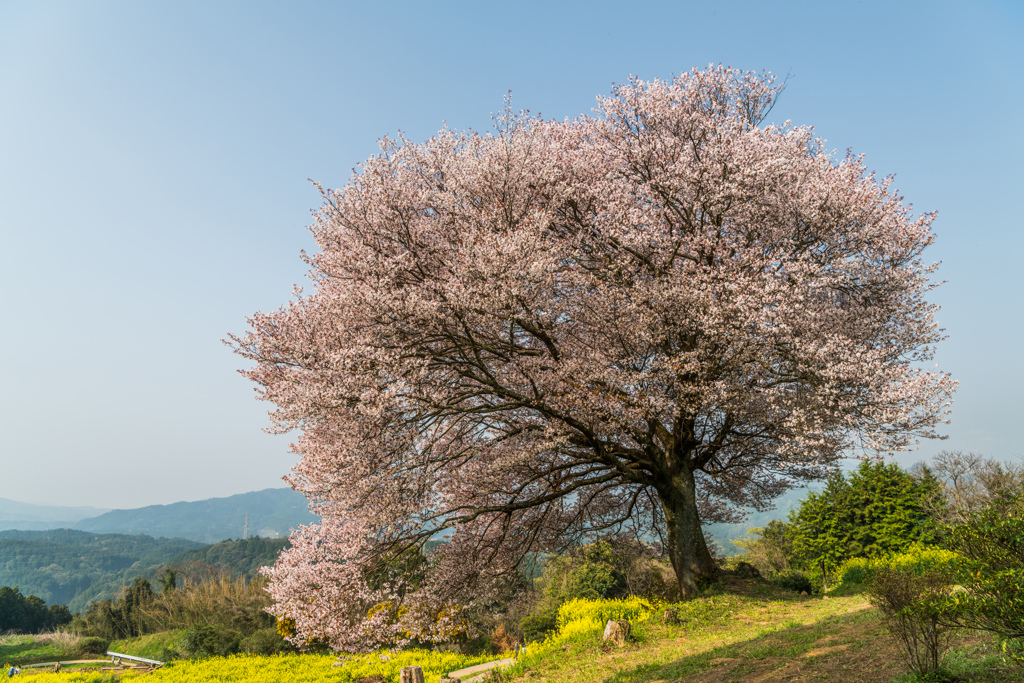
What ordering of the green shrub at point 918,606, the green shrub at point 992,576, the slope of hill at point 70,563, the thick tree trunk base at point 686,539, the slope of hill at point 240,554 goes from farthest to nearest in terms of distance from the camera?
the slope of hill at point 70,563 → the slope of hill at point 240,554 → the thick tree trunk base at point 686,539 → the green shrub at point 918,606 → the green shrub at point 992,576

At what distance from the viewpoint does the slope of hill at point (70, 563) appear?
145m

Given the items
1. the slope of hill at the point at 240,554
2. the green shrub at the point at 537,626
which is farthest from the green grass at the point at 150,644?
the slope of hill at the point at 240,554

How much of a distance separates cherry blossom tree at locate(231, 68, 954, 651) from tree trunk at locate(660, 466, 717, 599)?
57 mm

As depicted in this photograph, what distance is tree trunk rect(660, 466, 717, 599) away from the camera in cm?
1344

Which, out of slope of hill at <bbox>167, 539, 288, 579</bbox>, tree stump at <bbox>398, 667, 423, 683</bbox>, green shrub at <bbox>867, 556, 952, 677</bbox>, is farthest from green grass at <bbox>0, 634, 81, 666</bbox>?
slope of hill at <bbox>167, 539, 288, 579</bbox>

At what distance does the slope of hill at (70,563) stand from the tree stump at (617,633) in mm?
163150

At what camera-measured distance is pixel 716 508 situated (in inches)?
659

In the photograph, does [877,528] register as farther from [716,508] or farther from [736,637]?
[736,637]

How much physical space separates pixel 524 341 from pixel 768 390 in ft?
19.2

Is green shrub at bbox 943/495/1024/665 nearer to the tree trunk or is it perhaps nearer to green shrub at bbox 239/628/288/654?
the tree trunk

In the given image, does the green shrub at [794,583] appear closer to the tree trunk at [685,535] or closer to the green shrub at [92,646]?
the tree trunk at [685,535]

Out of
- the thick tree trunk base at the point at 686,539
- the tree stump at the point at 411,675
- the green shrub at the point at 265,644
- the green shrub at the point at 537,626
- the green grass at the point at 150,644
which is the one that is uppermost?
the thick tree trunk base at the point at 686,539

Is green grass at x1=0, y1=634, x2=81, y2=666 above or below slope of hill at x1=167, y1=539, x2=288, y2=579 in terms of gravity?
above

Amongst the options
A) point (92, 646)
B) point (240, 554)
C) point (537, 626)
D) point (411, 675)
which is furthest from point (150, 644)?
point (240, 554)
